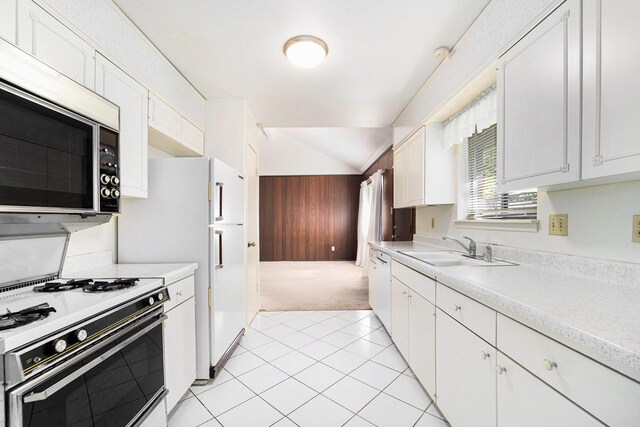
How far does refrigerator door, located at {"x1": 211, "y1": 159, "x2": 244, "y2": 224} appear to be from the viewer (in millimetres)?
2000

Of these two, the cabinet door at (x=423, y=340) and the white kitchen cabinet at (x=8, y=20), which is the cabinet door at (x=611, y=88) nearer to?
the cabinet door at (x=423, y=340)

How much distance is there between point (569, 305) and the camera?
0.89m

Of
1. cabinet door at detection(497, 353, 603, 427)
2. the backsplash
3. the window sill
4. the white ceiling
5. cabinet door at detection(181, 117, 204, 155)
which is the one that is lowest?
cabinet door at detection(497, 353, 603, 427)

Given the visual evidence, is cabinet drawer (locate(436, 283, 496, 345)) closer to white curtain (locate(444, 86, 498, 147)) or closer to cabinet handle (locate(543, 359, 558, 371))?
cabinet handle (locate(543, 359, 558, 371))

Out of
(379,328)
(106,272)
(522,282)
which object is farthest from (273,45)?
(379,328)

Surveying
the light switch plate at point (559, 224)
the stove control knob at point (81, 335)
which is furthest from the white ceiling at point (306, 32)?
the stove control knob at point (81, 335)

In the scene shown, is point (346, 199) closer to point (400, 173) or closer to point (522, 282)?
point (400, 173)

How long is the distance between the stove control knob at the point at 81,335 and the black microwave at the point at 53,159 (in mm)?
507

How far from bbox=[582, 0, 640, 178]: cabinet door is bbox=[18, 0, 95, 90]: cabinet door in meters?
2.21

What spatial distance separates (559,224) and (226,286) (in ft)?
7.37

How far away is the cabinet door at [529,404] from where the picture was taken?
771 millimetres

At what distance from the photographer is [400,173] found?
3.27 m

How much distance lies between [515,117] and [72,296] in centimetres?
219

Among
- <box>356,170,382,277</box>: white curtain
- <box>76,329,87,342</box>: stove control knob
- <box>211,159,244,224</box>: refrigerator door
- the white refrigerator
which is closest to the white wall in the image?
<box>211,159,244,224</box>: refrigerator door
